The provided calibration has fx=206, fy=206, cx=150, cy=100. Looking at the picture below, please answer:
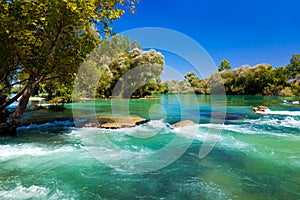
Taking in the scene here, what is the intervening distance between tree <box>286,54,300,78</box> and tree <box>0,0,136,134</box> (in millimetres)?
87148

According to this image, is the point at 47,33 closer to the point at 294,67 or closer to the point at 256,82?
the point at 256,82

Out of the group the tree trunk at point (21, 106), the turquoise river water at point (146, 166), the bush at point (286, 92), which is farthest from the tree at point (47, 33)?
the bush at point (286, 92)

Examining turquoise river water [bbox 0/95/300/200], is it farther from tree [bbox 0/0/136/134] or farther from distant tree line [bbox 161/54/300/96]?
distant tree line [bbox 161/54/300/96]

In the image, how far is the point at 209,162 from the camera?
7.80m

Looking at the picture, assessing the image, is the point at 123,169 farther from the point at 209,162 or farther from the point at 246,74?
the point at 246,74

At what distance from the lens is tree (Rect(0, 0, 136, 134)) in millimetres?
8711

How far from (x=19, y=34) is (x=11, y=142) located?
512 cm

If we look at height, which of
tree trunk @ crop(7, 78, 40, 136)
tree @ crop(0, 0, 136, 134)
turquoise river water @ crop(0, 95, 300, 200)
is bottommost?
turquoise river water @ crop(0, 95, 300, 200)

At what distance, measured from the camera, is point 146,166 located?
7.46 metres

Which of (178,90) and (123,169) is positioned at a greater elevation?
(178,90)

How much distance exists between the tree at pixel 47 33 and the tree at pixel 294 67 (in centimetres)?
8715

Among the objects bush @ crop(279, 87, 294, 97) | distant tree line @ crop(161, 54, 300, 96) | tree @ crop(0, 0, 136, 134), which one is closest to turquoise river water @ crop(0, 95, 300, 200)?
tree @ crop(0, 0, 136, 134)

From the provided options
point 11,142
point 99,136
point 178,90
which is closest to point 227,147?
point 99,136

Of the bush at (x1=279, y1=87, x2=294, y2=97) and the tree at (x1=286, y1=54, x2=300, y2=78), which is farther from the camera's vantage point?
the tree at (x1=286, y1=54, x2=300, y2=78)
